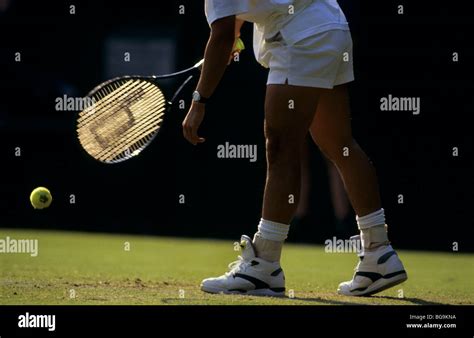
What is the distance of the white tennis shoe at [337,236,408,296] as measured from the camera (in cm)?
566

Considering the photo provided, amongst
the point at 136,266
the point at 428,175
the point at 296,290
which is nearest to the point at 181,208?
the point at 428,175

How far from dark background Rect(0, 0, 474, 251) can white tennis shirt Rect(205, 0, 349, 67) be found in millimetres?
4762

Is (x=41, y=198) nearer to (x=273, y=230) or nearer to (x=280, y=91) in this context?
(x=273, y=230)

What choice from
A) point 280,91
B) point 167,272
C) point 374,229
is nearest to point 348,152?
point 374,229

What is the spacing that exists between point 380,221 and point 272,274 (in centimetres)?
64

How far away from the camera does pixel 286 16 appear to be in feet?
18.2

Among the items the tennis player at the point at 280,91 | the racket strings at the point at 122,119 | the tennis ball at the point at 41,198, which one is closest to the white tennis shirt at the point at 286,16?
the tennis player at the point at 280,91

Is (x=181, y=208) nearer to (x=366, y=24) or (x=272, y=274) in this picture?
(x=366, y=24)

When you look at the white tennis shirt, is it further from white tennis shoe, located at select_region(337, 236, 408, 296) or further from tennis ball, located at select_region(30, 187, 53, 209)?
tennis ball, located at select_region(30, 187, 53, 209)

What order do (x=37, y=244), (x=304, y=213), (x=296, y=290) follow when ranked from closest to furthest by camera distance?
(x=296, y=290), (x=37, y=244), (x=304, y=213)

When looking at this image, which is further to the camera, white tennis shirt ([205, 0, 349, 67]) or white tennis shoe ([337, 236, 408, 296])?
white tennis shoe ([337, 236, 408, 296])

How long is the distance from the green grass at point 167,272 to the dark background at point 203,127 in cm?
129

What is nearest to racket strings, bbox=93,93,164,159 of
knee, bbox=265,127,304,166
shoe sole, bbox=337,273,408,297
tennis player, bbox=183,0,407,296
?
tennis player, bbox=183,0,407,296

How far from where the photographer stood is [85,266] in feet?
23.9
